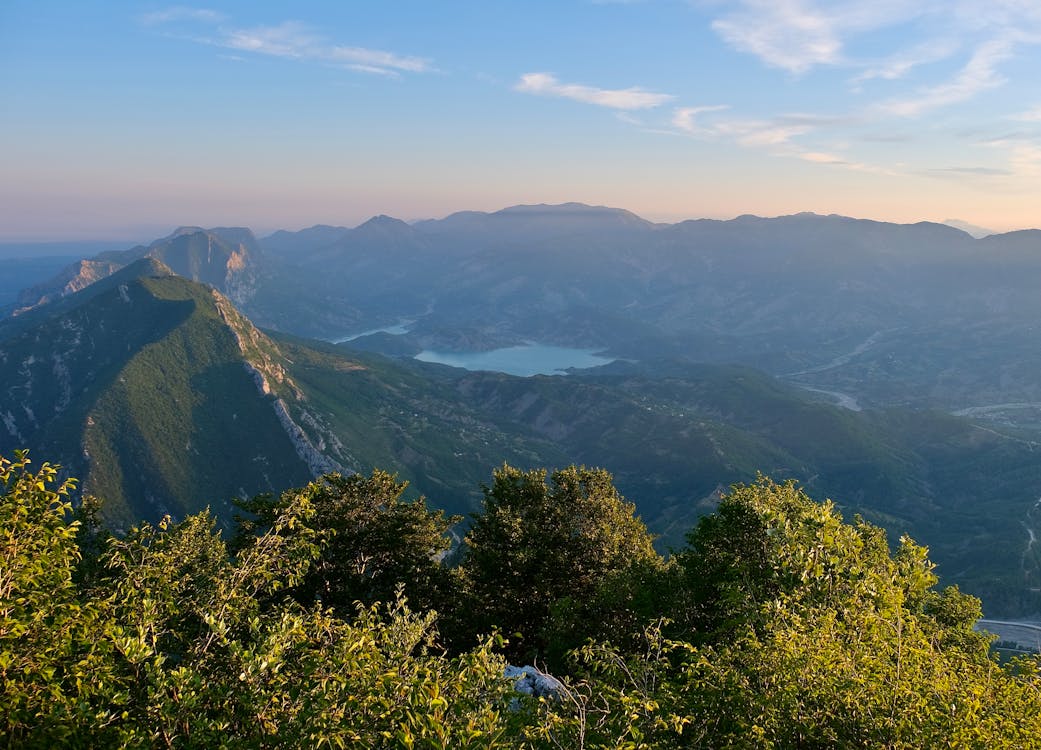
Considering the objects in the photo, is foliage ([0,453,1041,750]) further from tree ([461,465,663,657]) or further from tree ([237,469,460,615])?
tree ([461,465,663,657])

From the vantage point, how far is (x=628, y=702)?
1201 centimetres

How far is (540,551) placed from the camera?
4662 cm

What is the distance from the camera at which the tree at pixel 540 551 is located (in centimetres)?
4522

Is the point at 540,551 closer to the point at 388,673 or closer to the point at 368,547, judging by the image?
the point at 368,547

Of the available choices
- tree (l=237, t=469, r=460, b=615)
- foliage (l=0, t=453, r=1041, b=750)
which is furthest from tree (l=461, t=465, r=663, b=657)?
foliage (l=0, t=453, r=1041, b=750)

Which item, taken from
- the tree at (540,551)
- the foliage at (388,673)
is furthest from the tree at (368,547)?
the foliage at (388,673)

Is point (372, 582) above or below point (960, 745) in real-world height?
below

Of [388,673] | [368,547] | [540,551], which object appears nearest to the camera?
[388,673]

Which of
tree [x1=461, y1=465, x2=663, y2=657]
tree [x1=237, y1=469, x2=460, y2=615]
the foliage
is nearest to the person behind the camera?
the foliage

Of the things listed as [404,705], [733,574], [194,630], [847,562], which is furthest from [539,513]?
[404,705]

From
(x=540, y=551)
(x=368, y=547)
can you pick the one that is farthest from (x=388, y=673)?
(x=368, y=547)

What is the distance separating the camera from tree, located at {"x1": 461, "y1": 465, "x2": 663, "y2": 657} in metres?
45.2

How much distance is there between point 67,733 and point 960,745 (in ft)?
55.5

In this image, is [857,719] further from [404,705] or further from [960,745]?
[404,705]
